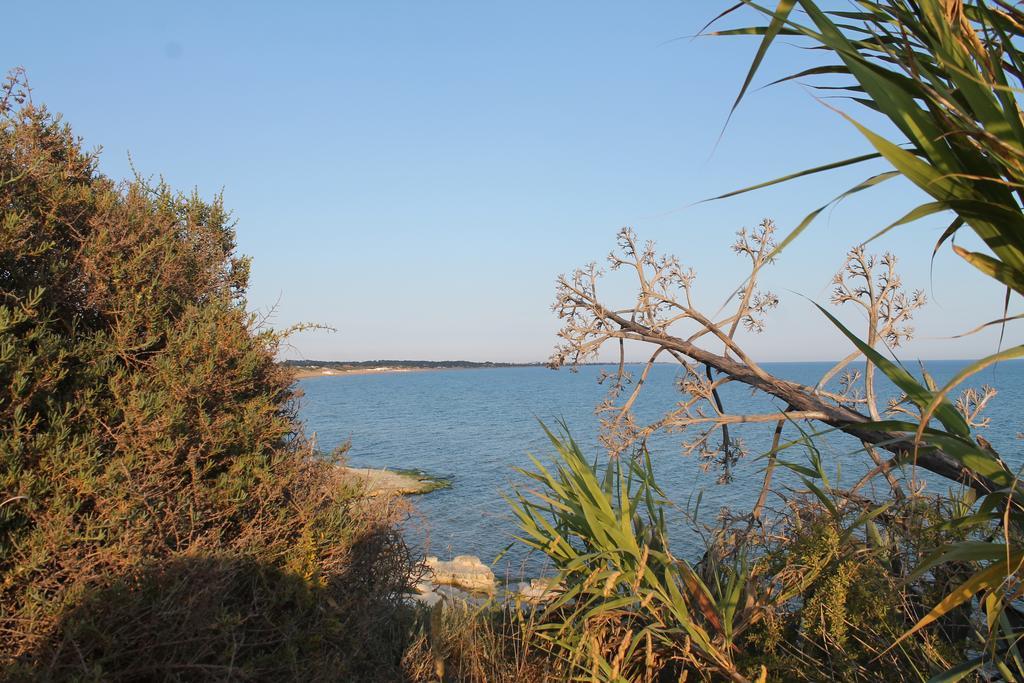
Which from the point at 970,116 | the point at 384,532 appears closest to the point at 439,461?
the point at 384,532

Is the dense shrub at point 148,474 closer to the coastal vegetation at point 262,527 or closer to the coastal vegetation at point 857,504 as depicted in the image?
the coastal vegetation at point 262,527

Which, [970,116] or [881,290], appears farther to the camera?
[881,290]

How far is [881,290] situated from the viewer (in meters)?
5.20

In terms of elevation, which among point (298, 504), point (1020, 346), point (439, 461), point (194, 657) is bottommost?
point (439, 461)

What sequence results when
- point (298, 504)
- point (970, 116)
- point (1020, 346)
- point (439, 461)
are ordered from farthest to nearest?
1. point (439, 461)
2. point (298, 504)
3. point (970, 116)
4. point (1020, 346)

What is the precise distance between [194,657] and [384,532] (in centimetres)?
160

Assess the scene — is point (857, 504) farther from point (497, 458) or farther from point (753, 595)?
point (497, 458)

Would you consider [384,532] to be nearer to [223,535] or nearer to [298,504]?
[298,504]

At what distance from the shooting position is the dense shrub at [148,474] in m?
2.98

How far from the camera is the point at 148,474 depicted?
3357 mm

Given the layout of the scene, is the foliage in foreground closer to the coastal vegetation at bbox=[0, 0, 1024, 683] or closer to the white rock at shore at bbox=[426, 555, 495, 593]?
the coastal vegetation at bbox=[0, 0, 1024, 683]

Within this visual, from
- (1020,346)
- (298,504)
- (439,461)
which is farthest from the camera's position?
(439,461)

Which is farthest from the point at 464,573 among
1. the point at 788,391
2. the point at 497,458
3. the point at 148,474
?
the point at 497,458

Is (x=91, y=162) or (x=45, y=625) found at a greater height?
(x=91, y=162)
